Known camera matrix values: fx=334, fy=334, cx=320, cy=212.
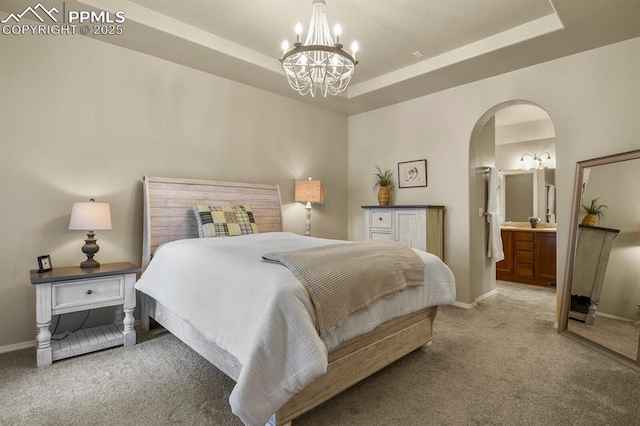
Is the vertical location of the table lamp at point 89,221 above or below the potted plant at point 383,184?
below

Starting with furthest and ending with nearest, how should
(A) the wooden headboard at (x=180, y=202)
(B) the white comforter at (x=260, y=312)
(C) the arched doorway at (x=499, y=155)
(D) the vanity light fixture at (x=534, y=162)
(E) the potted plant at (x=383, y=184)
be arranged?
(D) the vanity light fixture at (x=534, y=162) → (E) the potted plant at (x=383, y=184) → (C) the arched doorway at (x=499, y=155) → (A) the wooden headboard at (x=180, y=202) → (B) the white comforter at (x=260, y=312)

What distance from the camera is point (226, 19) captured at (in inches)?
119

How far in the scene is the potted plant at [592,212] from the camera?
2988mm

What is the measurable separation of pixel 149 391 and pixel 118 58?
2.97 m

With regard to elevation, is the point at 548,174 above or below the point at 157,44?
below

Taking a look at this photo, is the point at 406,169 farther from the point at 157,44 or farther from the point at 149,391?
the point at 149,391

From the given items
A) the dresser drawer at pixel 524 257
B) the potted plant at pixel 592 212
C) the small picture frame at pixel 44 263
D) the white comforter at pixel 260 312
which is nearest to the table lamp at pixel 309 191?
the white comforter at pixel 260 312

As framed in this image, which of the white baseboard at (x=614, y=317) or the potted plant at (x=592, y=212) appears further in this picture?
the potted plant at (x=592, y=212)

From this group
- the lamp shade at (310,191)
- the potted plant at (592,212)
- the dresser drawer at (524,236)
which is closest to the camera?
the potted plant at (592,212)

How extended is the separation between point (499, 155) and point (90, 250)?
21.9 ft

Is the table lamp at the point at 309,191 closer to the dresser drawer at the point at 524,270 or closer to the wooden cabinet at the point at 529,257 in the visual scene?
the wooden cabinet at the point at 529,257

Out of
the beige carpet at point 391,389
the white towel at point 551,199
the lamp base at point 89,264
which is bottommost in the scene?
the beige carpet at point 391,389

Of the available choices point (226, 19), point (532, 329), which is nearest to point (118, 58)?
point (226, 19)

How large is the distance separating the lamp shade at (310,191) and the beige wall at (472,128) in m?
1.12
